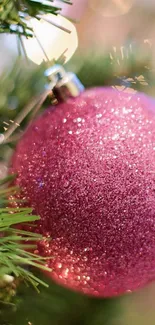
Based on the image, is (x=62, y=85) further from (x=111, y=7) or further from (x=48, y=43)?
(x=111, y=7)

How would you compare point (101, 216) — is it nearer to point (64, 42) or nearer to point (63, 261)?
point (63, 261)

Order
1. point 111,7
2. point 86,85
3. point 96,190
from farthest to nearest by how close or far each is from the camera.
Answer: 1. point 111,7
2. point 86,85
3. point 96,190

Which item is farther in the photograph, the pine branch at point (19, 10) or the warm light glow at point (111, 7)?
the warm light glow at point (111, 7)

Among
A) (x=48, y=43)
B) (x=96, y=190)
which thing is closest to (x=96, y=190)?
(x=96, y=190)

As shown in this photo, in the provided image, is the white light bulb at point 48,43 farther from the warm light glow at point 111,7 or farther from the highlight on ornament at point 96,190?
the warm light glow at point 111,7

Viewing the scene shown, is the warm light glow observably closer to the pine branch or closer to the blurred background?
the blurred background

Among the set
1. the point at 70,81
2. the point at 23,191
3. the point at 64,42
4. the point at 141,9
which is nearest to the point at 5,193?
the point at 23,191

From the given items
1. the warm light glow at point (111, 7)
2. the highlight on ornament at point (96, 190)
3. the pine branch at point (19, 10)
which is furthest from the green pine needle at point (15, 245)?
the warm light glow at point (111, 7)
